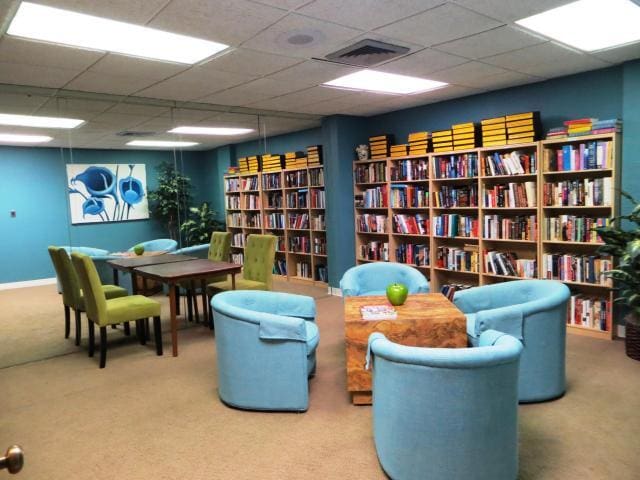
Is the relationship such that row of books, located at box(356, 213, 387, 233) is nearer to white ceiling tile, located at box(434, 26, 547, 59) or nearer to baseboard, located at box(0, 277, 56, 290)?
white ceiling tile, located at box(434, 26, 547, 59)

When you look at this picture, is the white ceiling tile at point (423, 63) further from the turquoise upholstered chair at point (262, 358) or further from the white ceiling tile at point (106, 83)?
the turquoise upholstered chair at point (262, 358)

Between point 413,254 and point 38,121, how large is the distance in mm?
4667

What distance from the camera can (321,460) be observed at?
97.0 inches

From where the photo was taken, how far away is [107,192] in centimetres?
495

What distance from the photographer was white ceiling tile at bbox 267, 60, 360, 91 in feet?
12.4

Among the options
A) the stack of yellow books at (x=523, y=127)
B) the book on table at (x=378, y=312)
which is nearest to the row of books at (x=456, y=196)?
the stack of yellow books at (x=523, y=127)

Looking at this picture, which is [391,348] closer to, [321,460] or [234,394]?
[321,460]

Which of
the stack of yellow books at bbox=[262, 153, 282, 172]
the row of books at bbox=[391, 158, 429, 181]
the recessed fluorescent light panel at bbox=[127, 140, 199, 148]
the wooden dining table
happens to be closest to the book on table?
the wooden dining table

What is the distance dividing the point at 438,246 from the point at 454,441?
397 cm

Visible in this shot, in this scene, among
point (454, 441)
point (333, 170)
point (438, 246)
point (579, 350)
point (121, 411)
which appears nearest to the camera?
point (454, 441)

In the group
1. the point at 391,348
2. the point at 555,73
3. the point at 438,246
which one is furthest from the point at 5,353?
the point at 555,73

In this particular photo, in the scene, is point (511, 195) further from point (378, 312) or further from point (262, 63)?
point (262, 63)

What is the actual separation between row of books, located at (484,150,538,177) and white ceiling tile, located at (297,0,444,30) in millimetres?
2580

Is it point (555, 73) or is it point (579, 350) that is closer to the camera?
point (579, 350)
